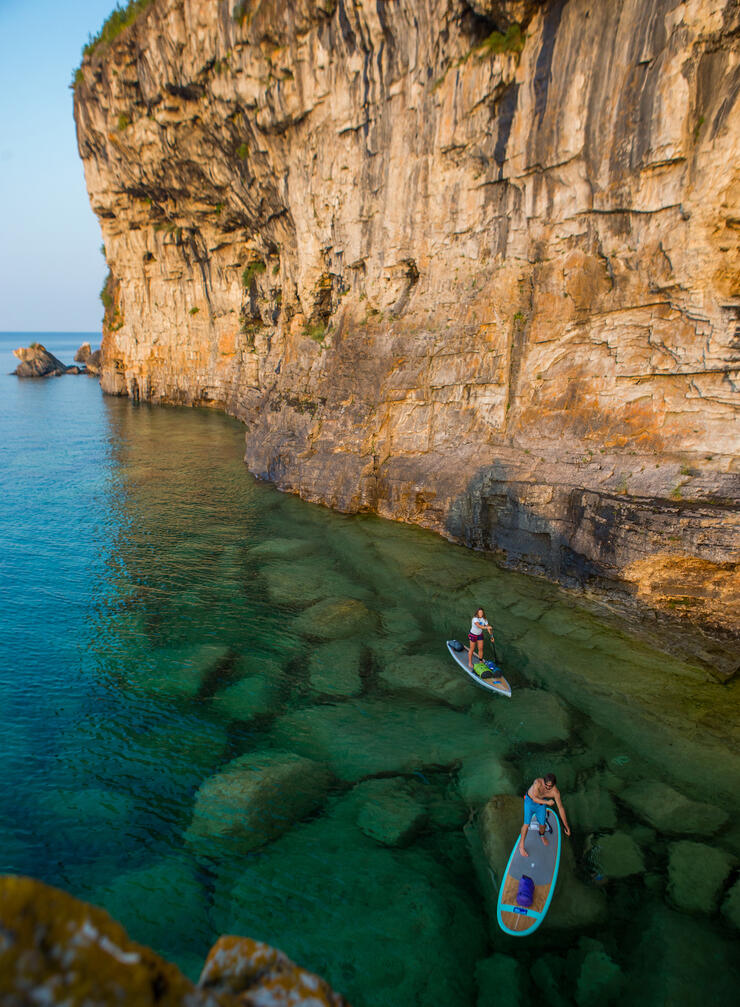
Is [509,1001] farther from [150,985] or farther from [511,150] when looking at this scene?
[511,150]

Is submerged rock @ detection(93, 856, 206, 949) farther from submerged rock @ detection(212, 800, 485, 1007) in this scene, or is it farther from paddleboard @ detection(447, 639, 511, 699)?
paddleboard @ detection(447, 639, 511, 699)

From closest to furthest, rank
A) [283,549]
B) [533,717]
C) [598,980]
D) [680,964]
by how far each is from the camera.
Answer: [598,980]
[680,964]
[533,717]
[283,549]

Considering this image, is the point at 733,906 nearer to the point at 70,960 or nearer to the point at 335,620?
the point at 70,960

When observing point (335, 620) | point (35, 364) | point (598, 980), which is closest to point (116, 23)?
point (335, 620)

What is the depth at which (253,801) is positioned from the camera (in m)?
9.38

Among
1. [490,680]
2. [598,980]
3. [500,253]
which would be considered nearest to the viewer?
[598,980]

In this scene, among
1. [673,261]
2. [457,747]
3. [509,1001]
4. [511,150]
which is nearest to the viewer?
[509,1001]

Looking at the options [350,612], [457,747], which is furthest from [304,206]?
[457,747]

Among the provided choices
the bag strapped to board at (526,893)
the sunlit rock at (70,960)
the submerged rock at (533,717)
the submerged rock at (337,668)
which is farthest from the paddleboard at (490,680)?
the sunlit rock at (70,960)

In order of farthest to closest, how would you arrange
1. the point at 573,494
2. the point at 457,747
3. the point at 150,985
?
1. the point at 573,494
2. the point at 457,747
3. the point at 150,985

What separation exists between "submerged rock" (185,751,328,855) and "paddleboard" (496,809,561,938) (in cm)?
345

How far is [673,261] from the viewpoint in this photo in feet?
48.6

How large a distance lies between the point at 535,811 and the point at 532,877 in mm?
971

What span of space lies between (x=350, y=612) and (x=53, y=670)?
7.67 m
